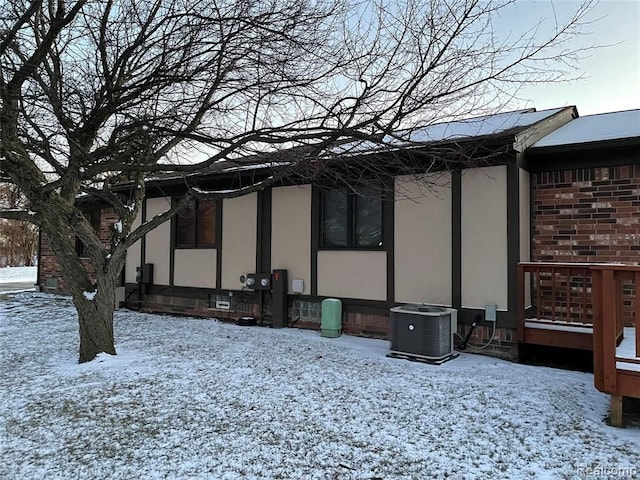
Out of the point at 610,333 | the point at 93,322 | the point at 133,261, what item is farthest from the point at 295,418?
the point at 133,261

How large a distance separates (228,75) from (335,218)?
295cm

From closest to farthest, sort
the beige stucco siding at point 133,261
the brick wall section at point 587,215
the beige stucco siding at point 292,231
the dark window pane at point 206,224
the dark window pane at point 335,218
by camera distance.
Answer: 1. the brick wall section at point 587,215
2. the dark window pane at point 335,218
3. the beige stucco siding at point 292,231
4. the dark window pane at point 206,224
5. the beige stucco siding at point 133,261

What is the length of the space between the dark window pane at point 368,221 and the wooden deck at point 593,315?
2178 millimetres

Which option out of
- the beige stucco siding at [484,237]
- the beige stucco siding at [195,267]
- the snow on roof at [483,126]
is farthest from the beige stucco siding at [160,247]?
the beige stucco siding at [484,237]

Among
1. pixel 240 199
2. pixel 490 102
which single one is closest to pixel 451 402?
pixel 490 102

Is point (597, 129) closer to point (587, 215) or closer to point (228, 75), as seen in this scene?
point (587, 215)

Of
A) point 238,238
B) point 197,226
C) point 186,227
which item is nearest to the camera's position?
point 238,238

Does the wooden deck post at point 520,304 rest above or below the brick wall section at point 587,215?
below

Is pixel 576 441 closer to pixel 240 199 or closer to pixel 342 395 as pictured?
pixel 342 395

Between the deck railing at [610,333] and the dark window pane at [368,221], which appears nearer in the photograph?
the deck railing at [610,333]

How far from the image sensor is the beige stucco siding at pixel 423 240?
636 centimetres

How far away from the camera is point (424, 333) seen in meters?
5.63

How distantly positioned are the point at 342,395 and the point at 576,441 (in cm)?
189

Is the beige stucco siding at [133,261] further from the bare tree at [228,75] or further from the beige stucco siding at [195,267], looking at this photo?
the bare tree at [228,75]
